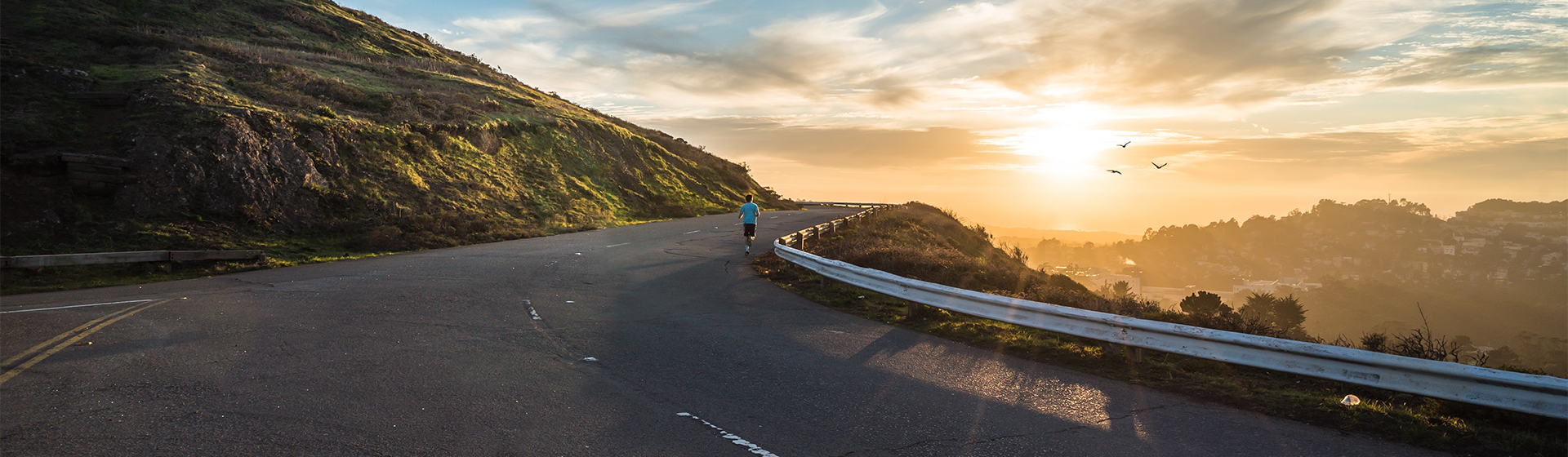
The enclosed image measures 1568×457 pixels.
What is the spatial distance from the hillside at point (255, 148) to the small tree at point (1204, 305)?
19.0 metres

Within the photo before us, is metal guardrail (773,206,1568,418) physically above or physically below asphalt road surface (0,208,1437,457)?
above

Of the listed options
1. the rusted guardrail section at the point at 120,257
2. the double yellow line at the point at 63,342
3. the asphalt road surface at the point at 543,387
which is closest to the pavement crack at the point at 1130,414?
the asphalt road surface at the point at 543,387

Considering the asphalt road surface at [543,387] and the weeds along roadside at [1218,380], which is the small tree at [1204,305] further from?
the asphalt road surface at [543,387]

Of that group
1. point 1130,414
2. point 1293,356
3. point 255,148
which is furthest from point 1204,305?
point 255,148

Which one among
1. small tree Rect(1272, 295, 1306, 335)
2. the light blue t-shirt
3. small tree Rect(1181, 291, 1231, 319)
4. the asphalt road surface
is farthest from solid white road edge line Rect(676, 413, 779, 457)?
the light blue t-shirt

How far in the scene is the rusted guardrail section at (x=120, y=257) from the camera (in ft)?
41.1

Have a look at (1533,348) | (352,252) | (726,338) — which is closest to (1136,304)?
(726,338)

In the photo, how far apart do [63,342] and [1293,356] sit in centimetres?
1265

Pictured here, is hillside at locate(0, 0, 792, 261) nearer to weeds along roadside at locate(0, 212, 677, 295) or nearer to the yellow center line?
weeds along roadside at locate(0, 212, 677, 295)

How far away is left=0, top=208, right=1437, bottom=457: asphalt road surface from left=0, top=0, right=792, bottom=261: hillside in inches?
297

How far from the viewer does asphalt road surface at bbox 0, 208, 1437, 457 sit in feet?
15.1

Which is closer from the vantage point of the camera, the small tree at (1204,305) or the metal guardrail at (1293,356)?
the metal guardrail at (1293,356)

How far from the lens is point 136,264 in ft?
45.9

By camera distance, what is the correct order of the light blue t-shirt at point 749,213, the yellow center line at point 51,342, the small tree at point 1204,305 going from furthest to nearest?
the light blue t-shirt at point 749,213
the small tree at point 1204,305
the yellow center line at point 51,342
